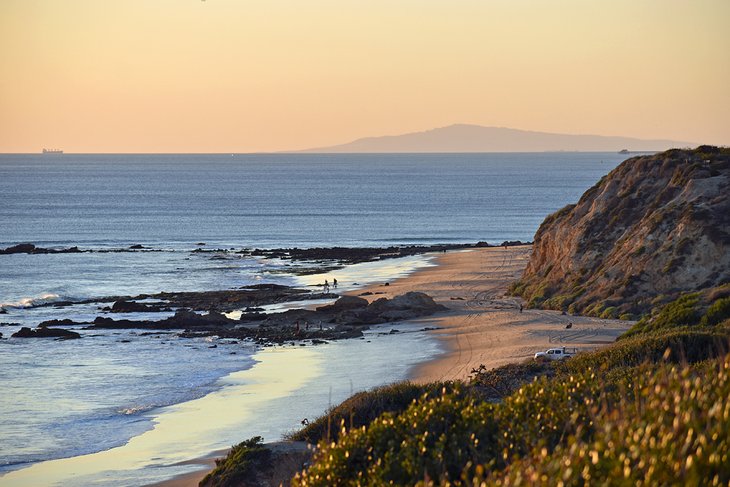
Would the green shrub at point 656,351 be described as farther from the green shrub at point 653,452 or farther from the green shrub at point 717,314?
the green shrub at point 653,452

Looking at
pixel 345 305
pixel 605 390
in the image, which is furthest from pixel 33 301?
pixel 605 390

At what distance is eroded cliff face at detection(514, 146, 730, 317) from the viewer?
42.9 m

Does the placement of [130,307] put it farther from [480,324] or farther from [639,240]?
[639,240]

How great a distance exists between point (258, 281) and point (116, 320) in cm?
1686

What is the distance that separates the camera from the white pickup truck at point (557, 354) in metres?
30.1

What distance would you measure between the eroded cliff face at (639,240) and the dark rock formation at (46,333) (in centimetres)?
2245

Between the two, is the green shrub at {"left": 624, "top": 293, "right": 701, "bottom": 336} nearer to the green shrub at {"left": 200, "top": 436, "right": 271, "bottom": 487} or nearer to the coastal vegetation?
the coastal vegetation

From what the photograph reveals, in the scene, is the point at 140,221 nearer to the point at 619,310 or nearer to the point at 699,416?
the point at 619,310

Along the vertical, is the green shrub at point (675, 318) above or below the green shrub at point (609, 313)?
above

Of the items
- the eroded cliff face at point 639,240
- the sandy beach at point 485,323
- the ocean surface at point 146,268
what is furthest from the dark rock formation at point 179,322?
the eroded cliff face at point 639,240

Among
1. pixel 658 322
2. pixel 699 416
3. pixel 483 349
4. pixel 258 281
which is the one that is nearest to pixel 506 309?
pixel 483 349

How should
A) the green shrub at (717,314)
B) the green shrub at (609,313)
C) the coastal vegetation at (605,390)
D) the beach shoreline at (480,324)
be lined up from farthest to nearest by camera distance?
the green shrub at (609,313)
the beach shoreline at (480,324)
the green shrub at (717,314)
the coastal vegetation at (605,390)

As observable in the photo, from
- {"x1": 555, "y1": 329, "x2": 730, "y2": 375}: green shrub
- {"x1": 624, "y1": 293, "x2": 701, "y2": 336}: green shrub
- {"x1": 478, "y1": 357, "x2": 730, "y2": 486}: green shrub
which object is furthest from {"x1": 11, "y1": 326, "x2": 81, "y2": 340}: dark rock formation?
{"x1": 478, "y1": 357, "x2": 730, "y2": 486}: green shrub

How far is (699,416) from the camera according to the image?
10.8 metres
